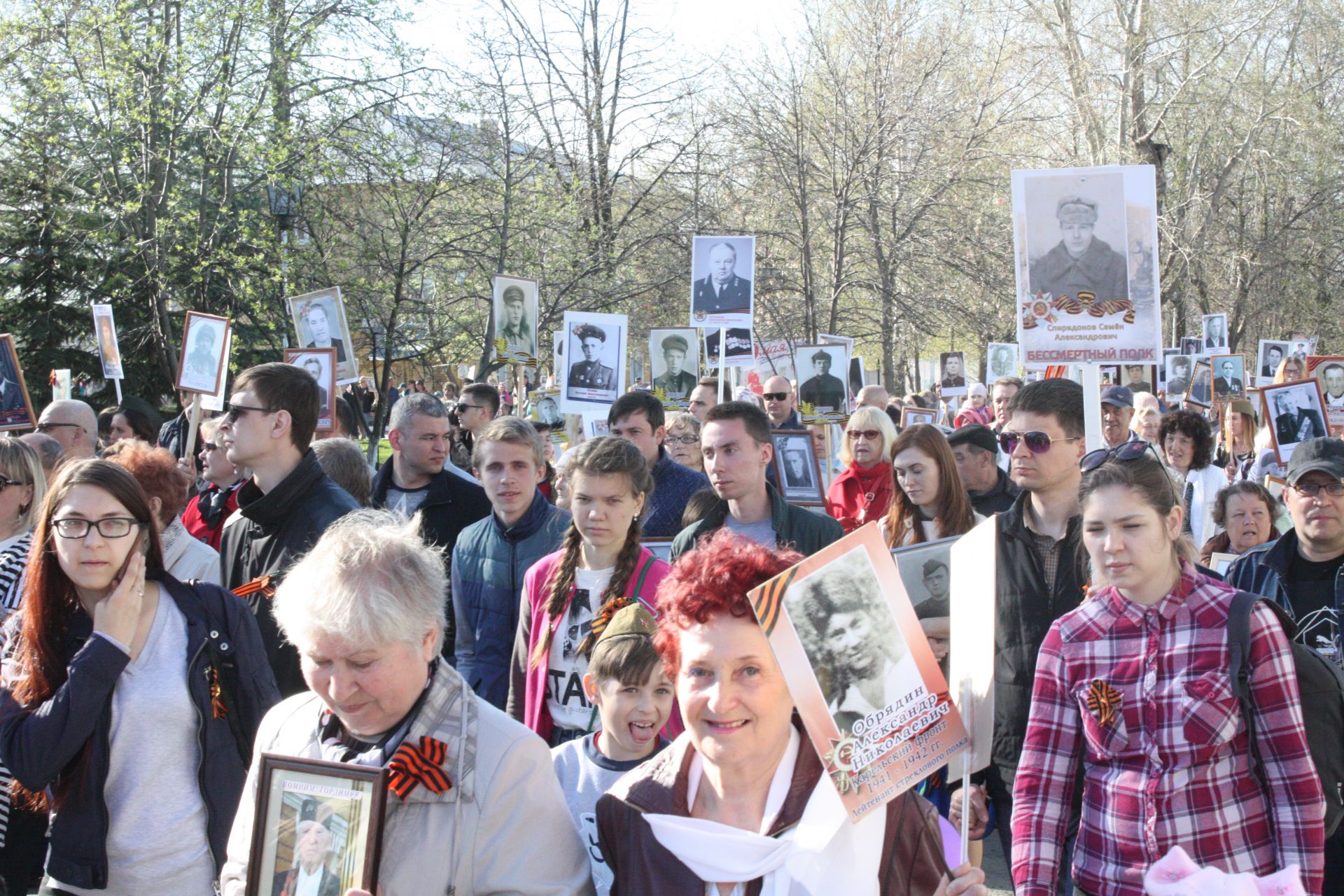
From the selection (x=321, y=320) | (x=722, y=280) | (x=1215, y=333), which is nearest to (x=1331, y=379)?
(x=722, y=280)

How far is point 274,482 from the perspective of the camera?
4.50 m

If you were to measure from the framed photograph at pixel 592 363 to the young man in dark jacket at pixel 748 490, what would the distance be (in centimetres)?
577

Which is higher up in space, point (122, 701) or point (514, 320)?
point (514, 320)

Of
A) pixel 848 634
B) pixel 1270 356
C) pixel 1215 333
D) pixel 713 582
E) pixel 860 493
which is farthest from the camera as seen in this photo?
pixel 1215 333

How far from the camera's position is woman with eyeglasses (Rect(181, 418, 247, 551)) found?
6000 millimetres

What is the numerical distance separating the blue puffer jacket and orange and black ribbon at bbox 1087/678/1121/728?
91.5 inches

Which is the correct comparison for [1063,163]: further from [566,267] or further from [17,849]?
[17,849]

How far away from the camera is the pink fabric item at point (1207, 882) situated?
256cm

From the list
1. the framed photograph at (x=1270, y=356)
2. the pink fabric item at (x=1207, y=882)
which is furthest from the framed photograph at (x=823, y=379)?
the pink fabric item at (x=1207, y=882)

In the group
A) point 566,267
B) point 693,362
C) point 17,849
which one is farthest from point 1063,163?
point 17,849

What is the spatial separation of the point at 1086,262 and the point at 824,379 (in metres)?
7.87

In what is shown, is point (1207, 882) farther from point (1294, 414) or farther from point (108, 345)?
point (108, 345)

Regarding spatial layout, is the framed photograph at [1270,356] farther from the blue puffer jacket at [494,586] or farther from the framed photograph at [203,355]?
the blue puffer jacket at [494,586]

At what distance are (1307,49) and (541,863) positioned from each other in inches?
1351
